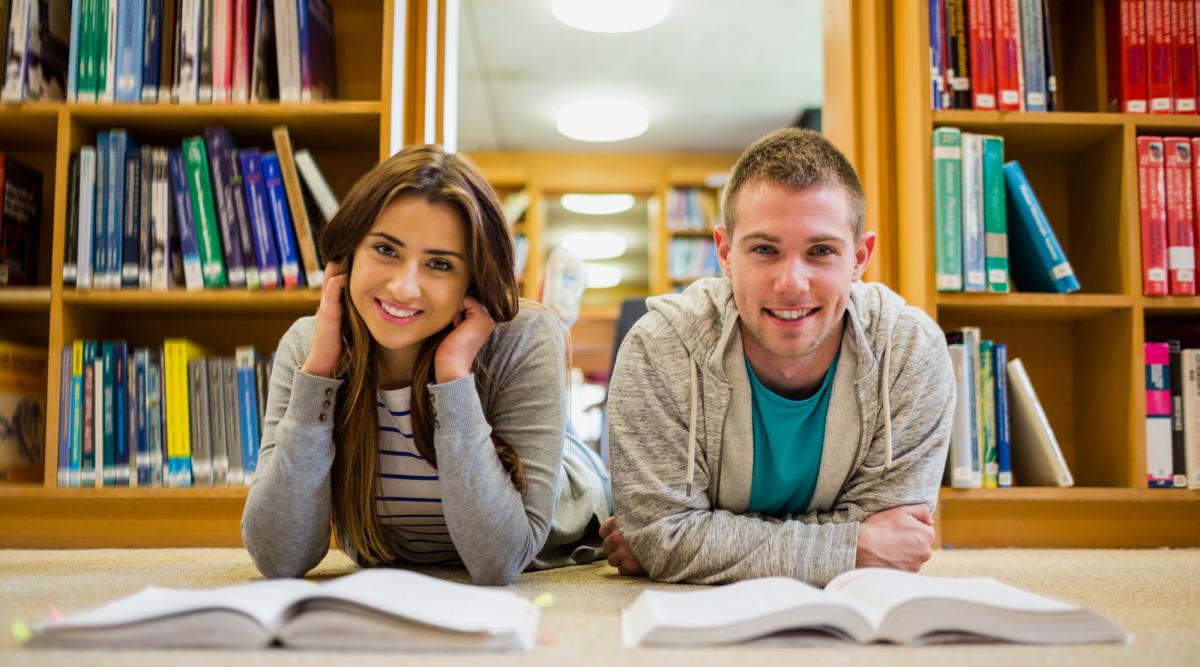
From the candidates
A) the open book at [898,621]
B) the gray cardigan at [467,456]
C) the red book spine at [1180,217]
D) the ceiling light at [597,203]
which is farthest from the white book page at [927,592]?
the ceiling light at [597,203]

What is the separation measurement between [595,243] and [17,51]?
547 cm

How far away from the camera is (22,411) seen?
2.17 m

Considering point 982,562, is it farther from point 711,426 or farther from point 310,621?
point 310,621

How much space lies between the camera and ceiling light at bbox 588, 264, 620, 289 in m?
8.64

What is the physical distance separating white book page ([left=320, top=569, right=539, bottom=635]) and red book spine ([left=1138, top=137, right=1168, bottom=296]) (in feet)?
5.64

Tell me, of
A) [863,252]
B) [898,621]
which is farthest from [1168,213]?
[898,621]

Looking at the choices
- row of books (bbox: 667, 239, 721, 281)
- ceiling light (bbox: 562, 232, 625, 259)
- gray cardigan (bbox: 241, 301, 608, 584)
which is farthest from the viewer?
ceiling light (bbox: 562, 232, 625, 259)

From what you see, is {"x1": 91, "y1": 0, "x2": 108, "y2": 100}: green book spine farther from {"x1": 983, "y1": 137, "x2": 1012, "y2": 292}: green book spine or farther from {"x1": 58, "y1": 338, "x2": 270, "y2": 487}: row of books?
{"x1": 983, "y1": 137, "x2": 1012, "y2": 292}: green book spine

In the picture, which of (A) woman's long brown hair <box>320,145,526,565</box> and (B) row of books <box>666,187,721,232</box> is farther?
(B) row of books <box>666,187,721,232</box>

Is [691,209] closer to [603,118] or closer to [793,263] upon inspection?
[603,118]

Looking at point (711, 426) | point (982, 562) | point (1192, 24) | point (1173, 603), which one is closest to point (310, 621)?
point (711, 426)

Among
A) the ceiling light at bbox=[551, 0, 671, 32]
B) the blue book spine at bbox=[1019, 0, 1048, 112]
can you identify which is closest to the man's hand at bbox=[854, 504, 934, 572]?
the blue book spine at bbox=[1019, 0, 1048, 112]

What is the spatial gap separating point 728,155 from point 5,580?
4.76 m

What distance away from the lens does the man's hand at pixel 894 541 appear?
4.32 ft
